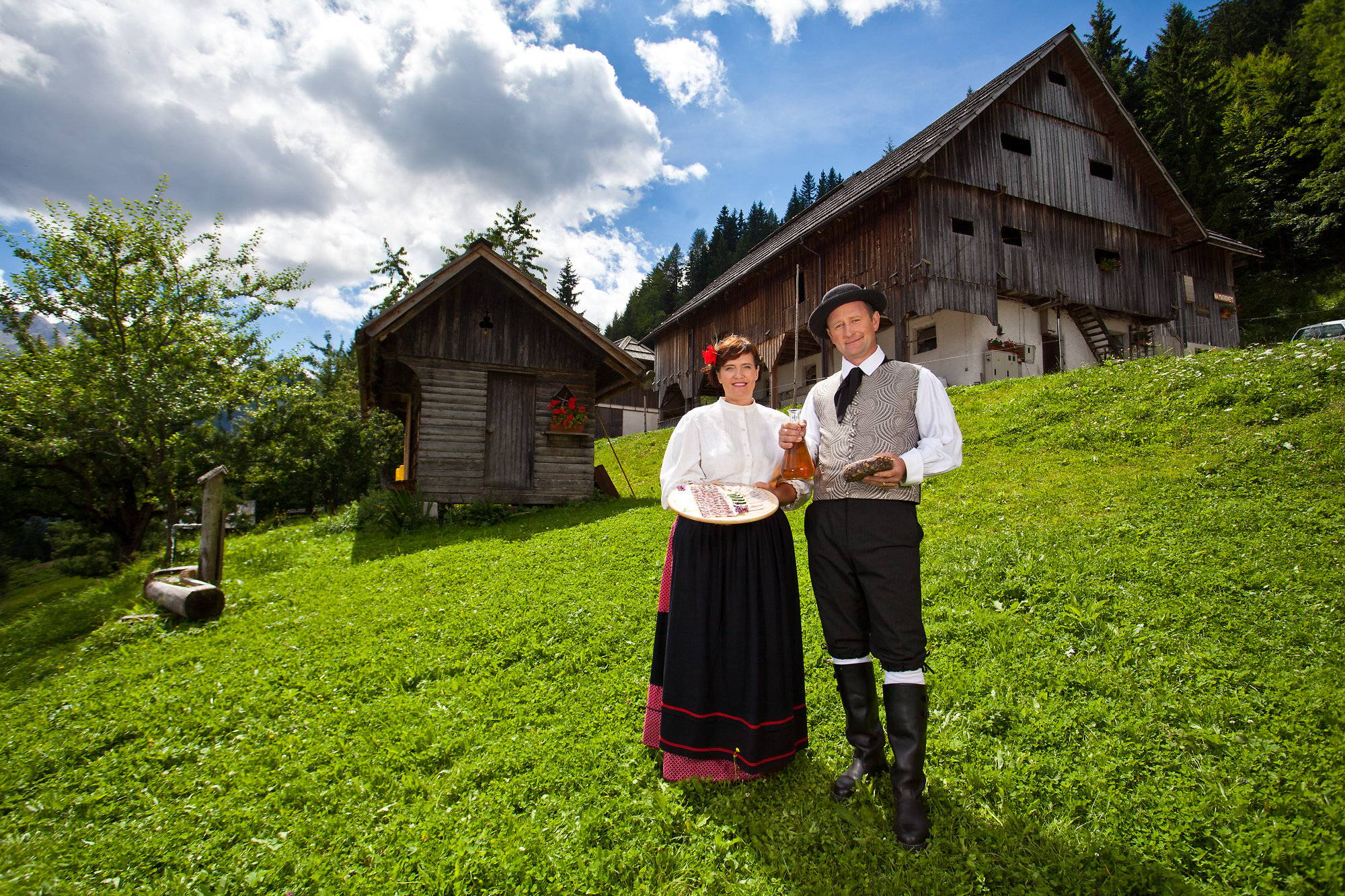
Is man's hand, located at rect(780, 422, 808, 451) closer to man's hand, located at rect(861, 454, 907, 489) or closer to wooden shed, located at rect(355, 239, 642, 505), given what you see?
man's hand, located at rect(861, 454, 907, 489)

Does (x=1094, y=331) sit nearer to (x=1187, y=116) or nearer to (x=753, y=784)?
(x=753, y=784)

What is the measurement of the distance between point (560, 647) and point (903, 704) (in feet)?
10.1

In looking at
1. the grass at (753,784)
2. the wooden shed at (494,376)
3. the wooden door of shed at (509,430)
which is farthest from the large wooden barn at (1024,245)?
the grass at (753,784)

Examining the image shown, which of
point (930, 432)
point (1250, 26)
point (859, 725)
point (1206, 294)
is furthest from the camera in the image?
point (1250, 26)

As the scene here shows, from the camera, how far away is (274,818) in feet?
10.4

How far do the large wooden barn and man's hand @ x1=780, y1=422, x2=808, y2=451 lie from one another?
46.2ft

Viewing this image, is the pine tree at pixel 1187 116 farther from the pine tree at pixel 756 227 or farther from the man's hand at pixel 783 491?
Answer: the man's hand at pixel 783 491

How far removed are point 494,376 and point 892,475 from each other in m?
11.1

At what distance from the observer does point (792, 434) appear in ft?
9.82

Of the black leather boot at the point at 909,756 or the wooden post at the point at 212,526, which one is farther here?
the wooden post at the point at 212,526

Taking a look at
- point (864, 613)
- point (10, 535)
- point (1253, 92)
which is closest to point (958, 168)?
point (864, 613)

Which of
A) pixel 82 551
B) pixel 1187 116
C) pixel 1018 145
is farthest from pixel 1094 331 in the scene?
pixel 82 551

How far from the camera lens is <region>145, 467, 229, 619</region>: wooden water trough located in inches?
261

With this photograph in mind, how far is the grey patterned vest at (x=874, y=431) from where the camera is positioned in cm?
276
